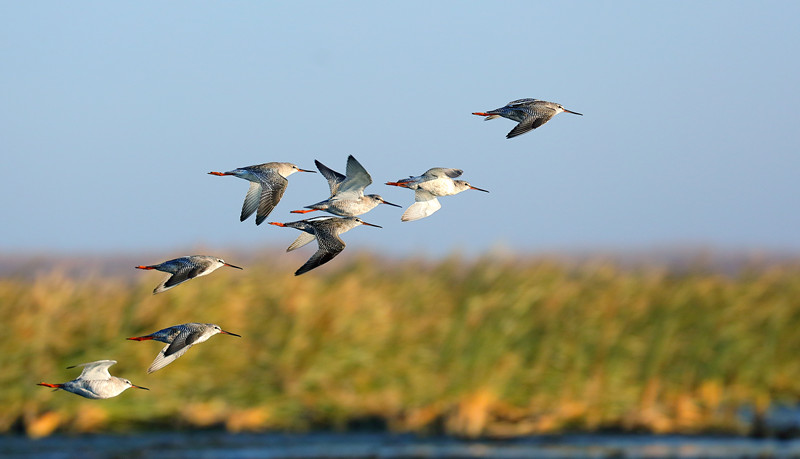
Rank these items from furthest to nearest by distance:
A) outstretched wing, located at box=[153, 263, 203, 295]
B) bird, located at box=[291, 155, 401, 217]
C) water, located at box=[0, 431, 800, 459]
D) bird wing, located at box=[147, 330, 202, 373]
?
1. water, located at box=[0, 431, 800, 459]
2. bird, located at box=[291, 155, 401, 217]
3. outstretched wing, located at box=[153, 263, 203, 295]
4. bird wing, located at box=[147, 330, 202, 373]

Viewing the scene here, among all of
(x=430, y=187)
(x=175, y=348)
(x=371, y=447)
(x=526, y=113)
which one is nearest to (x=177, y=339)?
(x=175, y=348)

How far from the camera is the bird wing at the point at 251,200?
15.0ft

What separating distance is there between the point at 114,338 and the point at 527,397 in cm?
627

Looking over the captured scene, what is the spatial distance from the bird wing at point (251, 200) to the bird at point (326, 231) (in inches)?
11.5

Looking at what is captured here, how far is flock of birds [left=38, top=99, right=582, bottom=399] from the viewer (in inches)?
157

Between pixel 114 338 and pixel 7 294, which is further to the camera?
pixel 7 294

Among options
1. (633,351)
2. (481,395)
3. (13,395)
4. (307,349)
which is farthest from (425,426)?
(13,395)

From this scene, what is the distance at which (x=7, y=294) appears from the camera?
14.6 m

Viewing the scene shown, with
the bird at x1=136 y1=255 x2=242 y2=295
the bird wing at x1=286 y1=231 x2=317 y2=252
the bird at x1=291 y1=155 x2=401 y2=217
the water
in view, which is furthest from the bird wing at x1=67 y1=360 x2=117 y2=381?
the water

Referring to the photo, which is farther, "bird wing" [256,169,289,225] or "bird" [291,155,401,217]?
"bird" [291,155,401,217]

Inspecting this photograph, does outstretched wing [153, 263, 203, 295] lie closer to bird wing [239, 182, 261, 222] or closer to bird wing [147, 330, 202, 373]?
bird wing [147, 330, 202, 373]

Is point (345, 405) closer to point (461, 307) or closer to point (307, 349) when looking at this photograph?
point (307, 349)

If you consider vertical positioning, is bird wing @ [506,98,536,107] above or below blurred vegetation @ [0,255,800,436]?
above

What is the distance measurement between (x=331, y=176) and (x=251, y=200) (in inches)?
15.8
